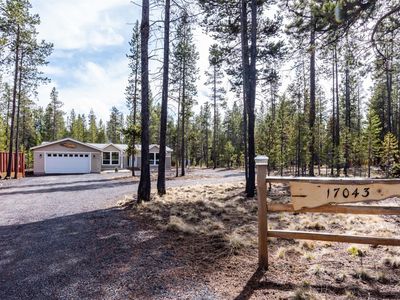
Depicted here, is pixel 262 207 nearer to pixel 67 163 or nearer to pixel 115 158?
pixel 67 163

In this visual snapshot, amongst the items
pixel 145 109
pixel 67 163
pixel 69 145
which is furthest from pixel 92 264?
pixel 69 145

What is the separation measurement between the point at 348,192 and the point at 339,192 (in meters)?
0.10

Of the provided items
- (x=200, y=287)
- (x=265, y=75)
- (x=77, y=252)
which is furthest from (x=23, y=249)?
(x=265, y=75)

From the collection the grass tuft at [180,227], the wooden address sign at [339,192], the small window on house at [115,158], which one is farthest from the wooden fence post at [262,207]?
the small window on house at [115,158]

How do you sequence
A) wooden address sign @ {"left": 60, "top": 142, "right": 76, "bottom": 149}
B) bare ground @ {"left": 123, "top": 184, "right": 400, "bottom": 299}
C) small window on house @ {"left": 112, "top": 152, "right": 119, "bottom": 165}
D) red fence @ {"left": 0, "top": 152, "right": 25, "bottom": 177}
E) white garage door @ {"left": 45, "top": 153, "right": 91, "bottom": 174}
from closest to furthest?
bare ground @ {"left": 123, "top": 184, "right": 400, "bottom": 299} → red fence @ {"left": 0, "top": 152, "right": 25, "bottom": 177} → white garage door @ {"left": 45, "top": 153, "right": 91, "bottom": 174} → wooden address sign @ {"left": 60, "top": 142, "right": 76, "bottom": 149} → small window on house @ {"left": 112, "top": 152, "right": 119, "bottom": 165}

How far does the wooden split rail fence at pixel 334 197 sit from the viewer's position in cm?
364

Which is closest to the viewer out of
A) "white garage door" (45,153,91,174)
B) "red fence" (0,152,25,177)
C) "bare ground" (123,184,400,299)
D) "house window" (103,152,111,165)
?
"bare ground" (123,184,400,299)

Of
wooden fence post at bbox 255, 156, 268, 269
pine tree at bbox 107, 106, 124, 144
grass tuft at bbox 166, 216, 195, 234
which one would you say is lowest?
grass tuft at bbox 166, 216, 195, 234

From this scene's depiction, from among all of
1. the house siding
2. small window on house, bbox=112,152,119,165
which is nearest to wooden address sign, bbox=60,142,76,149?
the house siding

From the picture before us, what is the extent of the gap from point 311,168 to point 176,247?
1480cm

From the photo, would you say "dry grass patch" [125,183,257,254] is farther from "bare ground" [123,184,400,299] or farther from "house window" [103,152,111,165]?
"house window" [103,152,111,165]

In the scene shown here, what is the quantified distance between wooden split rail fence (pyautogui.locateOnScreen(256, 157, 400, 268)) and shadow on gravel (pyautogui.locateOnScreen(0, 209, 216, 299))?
1.39 m

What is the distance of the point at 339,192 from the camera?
12.4 feet

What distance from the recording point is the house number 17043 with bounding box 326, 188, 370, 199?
3692 millimetres
